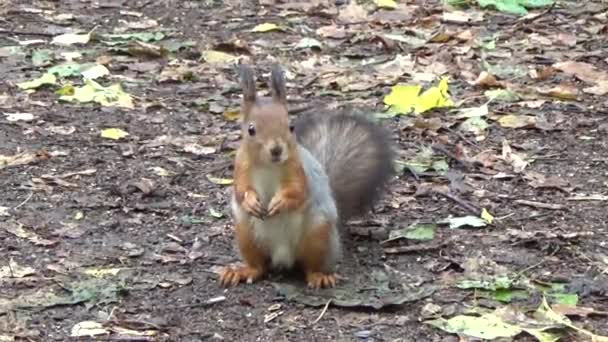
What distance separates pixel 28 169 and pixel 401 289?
1858 mm

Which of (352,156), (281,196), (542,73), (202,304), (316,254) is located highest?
(281,196)

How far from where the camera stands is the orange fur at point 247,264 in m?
3.94

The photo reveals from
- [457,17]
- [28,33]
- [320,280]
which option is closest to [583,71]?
[457,17]

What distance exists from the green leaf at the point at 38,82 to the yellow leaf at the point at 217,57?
886 millimetres

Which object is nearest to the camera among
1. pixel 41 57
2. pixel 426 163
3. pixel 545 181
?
pixel 545 181

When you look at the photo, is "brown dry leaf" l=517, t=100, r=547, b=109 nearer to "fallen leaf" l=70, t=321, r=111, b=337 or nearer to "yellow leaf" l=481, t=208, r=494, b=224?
"yellow leaf" l=481, t=208, r=494, b=224

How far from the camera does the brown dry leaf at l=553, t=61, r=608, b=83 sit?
6273 millimetres

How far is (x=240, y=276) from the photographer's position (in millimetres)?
3984

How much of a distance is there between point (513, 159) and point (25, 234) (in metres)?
2.07

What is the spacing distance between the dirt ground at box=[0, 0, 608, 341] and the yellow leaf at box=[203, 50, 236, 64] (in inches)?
3.0

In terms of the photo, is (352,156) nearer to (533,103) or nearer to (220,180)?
(220,180)

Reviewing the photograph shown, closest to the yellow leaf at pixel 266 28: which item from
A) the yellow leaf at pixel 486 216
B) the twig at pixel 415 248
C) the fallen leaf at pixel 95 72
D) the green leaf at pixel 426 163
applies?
the fallen leaf at pixel 95 72

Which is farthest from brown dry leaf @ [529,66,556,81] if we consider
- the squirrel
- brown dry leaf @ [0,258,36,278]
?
brown dry leaf @ [0,258,36,278]

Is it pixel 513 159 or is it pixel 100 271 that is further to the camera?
pixel 513 159
